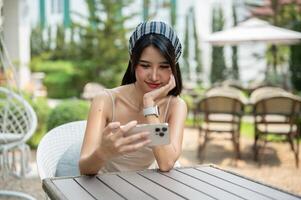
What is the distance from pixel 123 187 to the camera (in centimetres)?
155

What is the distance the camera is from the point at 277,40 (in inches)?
305

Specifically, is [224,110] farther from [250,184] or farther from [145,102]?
[250,184]

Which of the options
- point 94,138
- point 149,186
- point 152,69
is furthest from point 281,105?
point 149,186

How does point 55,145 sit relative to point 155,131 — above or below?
below

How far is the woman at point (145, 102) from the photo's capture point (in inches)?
71.5

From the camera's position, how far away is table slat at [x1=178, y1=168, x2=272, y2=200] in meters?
1.48

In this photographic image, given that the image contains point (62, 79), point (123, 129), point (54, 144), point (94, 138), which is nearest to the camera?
point (123, 129)

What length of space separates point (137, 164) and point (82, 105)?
374 cm

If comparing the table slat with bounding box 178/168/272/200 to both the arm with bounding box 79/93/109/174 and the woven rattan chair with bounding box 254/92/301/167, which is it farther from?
the woven rattan chair with bounding box 254/92/301/167

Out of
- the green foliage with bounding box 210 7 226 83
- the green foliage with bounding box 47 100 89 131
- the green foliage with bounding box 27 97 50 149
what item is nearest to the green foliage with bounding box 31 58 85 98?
the green foliage with bounding box 210 7 226 83

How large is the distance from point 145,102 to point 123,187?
→ 45cm

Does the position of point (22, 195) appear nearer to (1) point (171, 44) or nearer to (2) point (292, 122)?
(1) point (171, 44)

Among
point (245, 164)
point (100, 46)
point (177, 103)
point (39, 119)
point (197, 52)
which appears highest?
point (100, 46)

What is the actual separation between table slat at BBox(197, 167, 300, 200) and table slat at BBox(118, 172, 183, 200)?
11.9 inches
